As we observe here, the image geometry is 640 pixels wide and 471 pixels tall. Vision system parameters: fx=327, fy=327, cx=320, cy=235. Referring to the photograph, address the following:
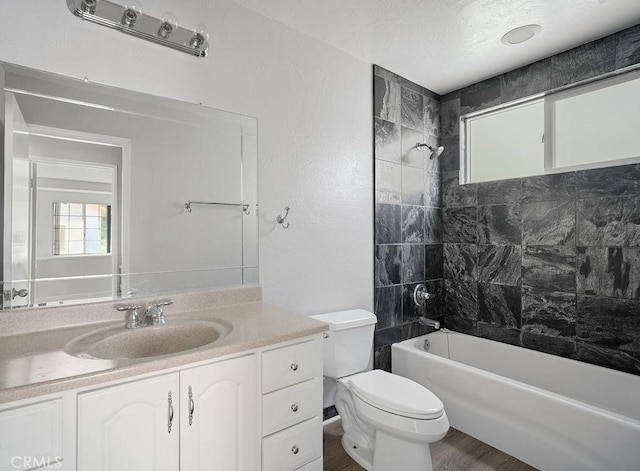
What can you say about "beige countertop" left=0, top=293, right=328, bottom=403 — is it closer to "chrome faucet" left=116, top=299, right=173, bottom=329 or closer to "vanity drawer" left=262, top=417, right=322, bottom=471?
"chrome faucet" left=116, top=299, right=173, bottom=329

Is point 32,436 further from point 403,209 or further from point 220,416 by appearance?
point 403,209

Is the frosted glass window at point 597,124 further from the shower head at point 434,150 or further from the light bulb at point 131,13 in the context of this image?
the light bulb at point 131,13

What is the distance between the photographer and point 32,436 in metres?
0.82

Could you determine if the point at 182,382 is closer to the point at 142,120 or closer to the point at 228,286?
the point at 228,286

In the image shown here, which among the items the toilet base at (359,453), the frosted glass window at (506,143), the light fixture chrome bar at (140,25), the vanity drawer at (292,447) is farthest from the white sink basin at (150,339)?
the frosted glass window at (506,143)

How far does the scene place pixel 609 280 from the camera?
2.06 metres

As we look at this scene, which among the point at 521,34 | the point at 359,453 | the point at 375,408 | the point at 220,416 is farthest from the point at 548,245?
the point at 220,416

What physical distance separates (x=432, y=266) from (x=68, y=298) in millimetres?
2529

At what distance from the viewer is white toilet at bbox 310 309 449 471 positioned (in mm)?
1492

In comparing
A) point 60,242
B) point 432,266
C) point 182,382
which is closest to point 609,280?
point 432,266

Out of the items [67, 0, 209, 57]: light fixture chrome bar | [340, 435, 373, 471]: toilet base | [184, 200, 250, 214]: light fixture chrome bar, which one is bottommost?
[340, 435, 373, 471]: toilet base

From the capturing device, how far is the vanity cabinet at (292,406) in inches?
47.6

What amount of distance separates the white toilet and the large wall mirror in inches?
27.5

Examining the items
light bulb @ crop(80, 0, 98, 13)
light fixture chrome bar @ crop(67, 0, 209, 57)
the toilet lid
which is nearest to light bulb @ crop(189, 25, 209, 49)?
light fixture chrome bar @ crop(67, 0, 209, 57)
